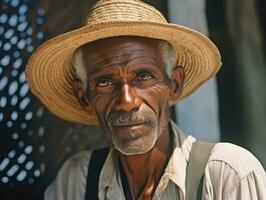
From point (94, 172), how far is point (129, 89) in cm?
37

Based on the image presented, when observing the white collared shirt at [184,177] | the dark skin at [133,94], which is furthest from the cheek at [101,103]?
the white collared shirt at [184,177]

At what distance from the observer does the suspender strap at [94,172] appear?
2207 mm

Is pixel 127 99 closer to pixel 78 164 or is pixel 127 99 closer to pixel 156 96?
pixel 156 96

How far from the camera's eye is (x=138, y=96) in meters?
2.02

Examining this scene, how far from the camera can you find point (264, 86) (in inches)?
107

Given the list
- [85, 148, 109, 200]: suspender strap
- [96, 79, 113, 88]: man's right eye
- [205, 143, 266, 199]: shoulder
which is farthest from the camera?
[85, 148, 109, 200]: suspender strap

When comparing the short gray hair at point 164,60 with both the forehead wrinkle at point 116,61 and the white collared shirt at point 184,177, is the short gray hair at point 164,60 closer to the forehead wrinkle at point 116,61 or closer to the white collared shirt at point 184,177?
the forehead wrinkle at point 116,61

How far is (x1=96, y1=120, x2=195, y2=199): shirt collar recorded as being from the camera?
205 cm

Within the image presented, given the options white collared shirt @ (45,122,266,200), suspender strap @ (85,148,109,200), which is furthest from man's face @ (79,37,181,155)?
suspender strap @ (85,148,109,200)

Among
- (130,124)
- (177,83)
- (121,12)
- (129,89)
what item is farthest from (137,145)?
(121,12)

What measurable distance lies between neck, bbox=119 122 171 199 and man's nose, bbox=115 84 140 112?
21 cm

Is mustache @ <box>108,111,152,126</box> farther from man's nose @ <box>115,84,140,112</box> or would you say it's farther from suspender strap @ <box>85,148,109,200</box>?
suspender strap @ <box>85,148,109,200</box>

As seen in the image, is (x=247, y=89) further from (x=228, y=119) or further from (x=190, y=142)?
(x=190, y=142)

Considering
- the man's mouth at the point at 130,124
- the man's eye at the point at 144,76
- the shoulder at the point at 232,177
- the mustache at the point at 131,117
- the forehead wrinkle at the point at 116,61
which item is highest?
the forehead wrinkle at the point at 116,61
